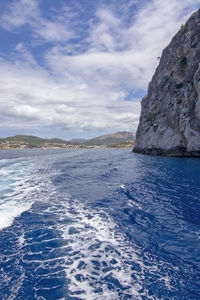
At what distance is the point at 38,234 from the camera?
37.6 feet

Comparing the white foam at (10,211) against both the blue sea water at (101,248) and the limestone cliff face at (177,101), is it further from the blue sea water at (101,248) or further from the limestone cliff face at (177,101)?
the limestone cliff face at (177,101)

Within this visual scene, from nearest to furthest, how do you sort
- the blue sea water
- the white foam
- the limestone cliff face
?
the blue sea water → the white foam → the limestone cliff face

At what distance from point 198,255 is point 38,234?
29.1 feet

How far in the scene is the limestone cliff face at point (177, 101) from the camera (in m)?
50.7

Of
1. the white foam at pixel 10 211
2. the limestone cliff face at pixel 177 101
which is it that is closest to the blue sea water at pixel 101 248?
the white foam at pixel 10 211

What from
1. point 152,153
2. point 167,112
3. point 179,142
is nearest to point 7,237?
point 179,142

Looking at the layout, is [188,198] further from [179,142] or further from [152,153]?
[152,153]

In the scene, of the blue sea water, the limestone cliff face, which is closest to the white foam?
the blue sea water

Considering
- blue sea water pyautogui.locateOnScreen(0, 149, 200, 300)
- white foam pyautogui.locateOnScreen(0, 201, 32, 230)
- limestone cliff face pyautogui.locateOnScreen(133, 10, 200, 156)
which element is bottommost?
blue sea water pyautogui.locateOnScreen(0, 149, 200, 300)

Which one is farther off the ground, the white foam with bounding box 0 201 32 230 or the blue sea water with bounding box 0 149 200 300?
the white foam with bounding box 0 201 32 230

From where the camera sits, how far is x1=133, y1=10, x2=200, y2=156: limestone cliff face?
5069 cm

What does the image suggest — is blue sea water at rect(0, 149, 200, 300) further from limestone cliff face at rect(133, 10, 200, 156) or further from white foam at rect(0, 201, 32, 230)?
limestone cliff face at rect(133, 10, 200, 156)

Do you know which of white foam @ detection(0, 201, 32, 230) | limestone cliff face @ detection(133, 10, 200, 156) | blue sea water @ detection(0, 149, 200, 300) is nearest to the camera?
blue sea water @ detection(0, 149, 200, 300)

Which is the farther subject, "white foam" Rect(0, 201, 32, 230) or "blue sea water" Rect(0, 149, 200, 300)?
"white foam" Rect(0, 201, 32, 230)
